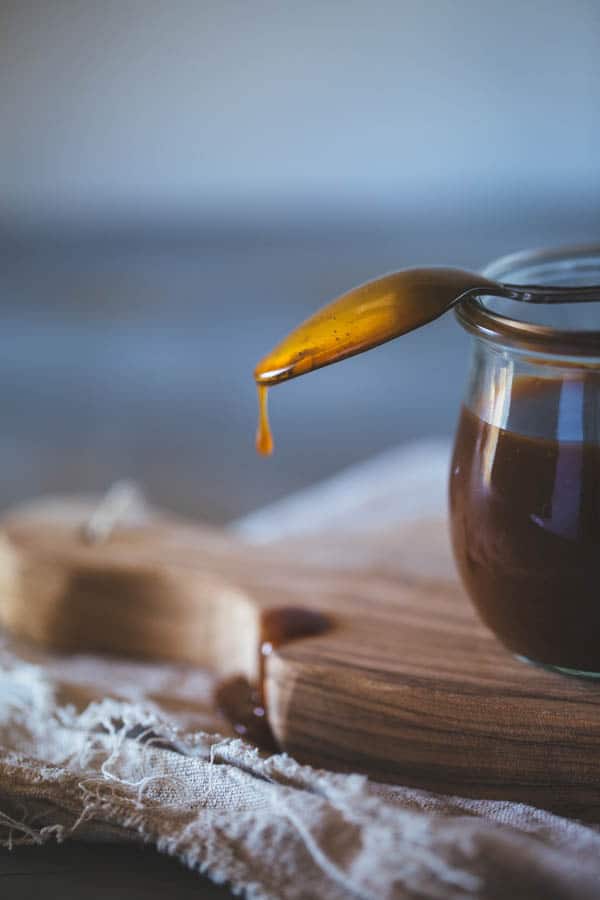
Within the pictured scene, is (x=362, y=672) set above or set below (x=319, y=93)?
below

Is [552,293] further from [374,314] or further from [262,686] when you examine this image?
[262,686]

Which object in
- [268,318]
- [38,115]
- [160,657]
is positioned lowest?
[160,657]

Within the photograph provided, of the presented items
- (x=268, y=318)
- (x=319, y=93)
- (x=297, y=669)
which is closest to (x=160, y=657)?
(x=297, y=669)

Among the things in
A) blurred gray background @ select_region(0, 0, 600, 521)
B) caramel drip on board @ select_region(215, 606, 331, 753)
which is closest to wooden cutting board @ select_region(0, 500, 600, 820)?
caramel drip on board @ select_region(215, 606, 331, 753)

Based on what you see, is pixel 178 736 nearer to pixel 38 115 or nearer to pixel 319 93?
pixel 319 93

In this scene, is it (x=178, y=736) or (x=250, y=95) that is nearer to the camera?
(x=178, y=736)

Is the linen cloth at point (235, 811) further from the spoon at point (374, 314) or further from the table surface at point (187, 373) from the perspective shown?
the spoon at point (374, 314)

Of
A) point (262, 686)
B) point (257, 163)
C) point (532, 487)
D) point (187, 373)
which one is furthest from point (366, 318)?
point (257, 163)
